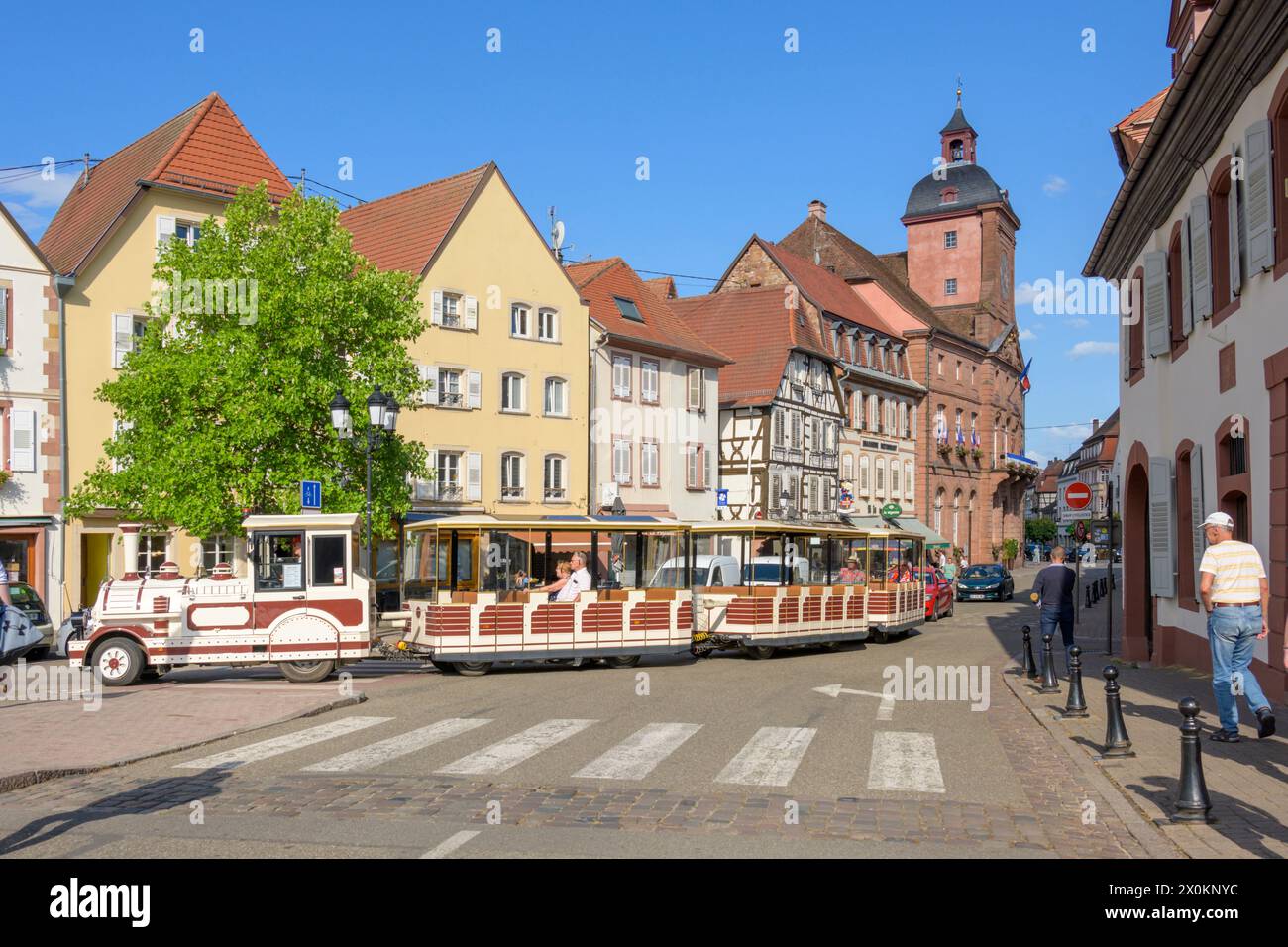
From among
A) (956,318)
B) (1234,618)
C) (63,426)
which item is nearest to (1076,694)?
(1234,618)

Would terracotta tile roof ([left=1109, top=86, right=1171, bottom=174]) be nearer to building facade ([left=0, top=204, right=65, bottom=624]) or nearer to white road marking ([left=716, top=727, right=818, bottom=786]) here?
white road marking ([left=716, top=727, right=818, bottom=786])

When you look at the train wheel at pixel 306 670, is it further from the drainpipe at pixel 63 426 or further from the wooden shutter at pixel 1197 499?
the drainpipe at pixel 63 426

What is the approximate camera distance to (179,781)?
10.0 metres

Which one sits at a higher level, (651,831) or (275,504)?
(275,504)

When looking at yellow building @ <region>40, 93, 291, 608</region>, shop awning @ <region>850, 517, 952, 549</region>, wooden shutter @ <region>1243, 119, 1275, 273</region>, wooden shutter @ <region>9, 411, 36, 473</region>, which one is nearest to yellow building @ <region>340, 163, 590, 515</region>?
yellow building @ <region>40, 93, 291, 608</region>

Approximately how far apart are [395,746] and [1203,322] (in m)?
12.6

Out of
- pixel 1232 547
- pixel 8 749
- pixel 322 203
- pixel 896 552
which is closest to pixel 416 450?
pixel 322 203

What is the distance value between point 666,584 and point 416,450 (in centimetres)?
1169

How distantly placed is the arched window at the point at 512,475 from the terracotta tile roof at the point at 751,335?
14.5 m

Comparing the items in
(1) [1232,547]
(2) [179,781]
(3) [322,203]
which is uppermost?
(3) [322,203]

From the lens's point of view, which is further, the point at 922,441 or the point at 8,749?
the point at 922,441

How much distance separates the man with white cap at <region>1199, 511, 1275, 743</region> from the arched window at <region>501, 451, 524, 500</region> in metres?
32.0
